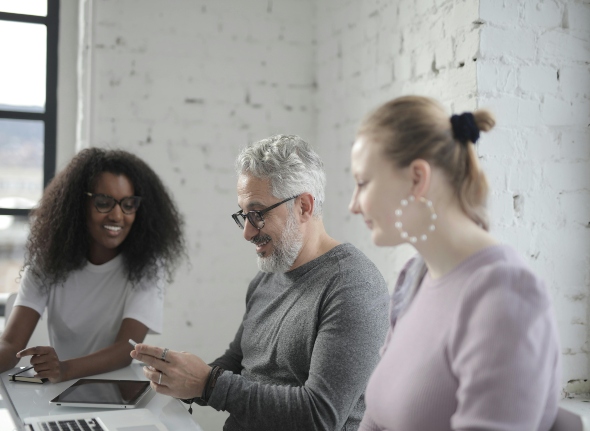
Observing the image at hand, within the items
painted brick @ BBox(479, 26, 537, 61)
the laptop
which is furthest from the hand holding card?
painted brick @ BBox(479, 26, 537, 61)

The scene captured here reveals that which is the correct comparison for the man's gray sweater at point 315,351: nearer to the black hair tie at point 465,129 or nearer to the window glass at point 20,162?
the black hair tie at point 465,129

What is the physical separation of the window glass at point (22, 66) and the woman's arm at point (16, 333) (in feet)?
4.67

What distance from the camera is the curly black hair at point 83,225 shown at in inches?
87.1

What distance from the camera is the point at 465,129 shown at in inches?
43.3

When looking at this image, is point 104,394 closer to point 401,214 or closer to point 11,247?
point 401,214

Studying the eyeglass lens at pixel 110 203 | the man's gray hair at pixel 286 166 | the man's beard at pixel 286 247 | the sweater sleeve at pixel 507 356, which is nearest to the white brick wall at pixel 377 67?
the man's gray hair at pixel 286 166

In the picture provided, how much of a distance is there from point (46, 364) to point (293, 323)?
28.8 inches

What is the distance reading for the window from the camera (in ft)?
10.5

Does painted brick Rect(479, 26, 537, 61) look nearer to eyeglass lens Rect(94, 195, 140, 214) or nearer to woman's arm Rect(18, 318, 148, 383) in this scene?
eyeglass lens Rect(94, 195, 140, 214)

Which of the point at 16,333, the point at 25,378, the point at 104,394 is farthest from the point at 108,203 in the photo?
the point at 104,394

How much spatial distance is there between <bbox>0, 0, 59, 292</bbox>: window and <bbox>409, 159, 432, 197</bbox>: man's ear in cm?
259

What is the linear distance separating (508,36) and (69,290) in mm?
1706

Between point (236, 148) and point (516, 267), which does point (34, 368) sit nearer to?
point (516, 267)

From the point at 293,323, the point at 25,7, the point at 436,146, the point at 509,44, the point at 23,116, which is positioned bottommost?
the point at 293,323
